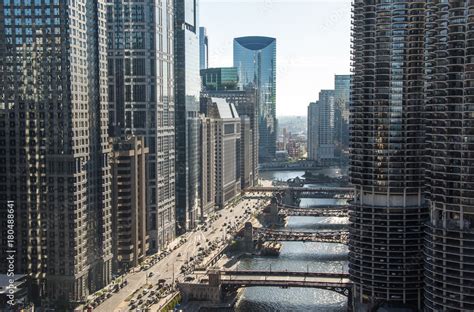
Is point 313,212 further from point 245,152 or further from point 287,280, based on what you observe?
point 287,280

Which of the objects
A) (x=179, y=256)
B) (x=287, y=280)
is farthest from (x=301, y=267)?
(x=287, y=280)

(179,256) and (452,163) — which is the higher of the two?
(452,163)

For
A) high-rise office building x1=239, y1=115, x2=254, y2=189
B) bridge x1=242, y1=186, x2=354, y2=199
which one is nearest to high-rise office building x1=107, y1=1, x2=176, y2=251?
bridge x1=242, y1=186, x2=354, y2=199

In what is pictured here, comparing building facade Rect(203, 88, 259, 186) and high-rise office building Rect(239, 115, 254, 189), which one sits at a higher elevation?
building facade Rect(203, 88, 259, 186)

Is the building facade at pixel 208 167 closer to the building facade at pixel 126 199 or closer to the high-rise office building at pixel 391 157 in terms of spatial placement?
the building facade at pixel 126 199

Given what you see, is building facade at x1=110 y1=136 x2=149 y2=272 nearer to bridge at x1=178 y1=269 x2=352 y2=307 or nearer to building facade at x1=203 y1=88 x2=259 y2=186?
bridge at x1=178 y1=269 x2=352 y2=307

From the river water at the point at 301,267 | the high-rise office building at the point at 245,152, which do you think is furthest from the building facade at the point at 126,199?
the high-rise office building at the point at 245,152

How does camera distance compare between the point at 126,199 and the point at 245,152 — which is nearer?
the point at 126,199
